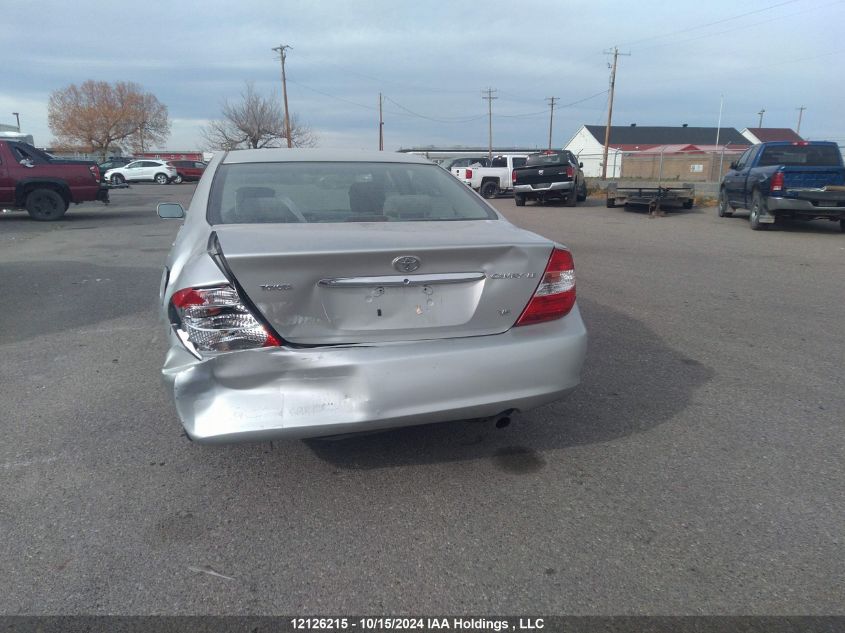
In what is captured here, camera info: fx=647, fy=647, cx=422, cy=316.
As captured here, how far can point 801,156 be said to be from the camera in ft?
45.6

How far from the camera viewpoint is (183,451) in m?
3.39

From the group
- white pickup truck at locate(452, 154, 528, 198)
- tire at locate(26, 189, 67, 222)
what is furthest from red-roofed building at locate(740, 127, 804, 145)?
tire at locate(26, 189, 67, 222)

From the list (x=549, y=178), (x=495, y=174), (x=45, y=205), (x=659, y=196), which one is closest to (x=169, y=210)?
(x=45, y=205)

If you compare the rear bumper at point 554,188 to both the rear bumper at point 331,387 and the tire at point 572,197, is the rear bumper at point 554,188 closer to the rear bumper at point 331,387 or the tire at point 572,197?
the tire at point 572,197

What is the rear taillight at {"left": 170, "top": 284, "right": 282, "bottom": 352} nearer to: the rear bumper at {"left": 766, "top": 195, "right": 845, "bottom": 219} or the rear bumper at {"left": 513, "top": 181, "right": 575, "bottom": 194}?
the rear bumper at {"left": 766, "top": 195, "right": 845, "bottom": 219}

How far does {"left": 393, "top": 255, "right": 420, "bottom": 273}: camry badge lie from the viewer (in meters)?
2.74

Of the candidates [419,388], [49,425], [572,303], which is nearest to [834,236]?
[572,303]

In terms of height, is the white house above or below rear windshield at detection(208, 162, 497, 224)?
above

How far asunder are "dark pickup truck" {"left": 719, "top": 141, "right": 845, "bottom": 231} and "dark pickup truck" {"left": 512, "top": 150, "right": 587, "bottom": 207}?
250 inches

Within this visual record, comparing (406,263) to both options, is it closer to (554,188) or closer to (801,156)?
(801,156)

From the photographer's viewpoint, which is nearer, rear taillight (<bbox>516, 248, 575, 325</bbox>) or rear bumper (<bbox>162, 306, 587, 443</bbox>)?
rear bumper (<bbox>162, 306, 587, 443</bbox>)

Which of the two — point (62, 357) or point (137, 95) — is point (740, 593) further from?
point (137, 95)

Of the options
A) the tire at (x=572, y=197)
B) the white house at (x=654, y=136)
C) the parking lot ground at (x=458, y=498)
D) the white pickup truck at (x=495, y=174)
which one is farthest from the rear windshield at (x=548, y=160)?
the white house at (x=654, y=136)

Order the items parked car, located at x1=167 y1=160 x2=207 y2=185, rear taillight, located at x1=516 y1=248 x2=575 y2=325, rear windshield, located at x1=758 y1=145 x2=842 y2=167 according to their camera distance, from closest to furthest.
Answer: rear taillight, located at x1=516 y1=248 x2=575 y2=325 → rear windshield, located at x1=758 y1=145 x2=842 y2=167 → parked car, located at x1=167 y1=160 x2=207 y2=185
